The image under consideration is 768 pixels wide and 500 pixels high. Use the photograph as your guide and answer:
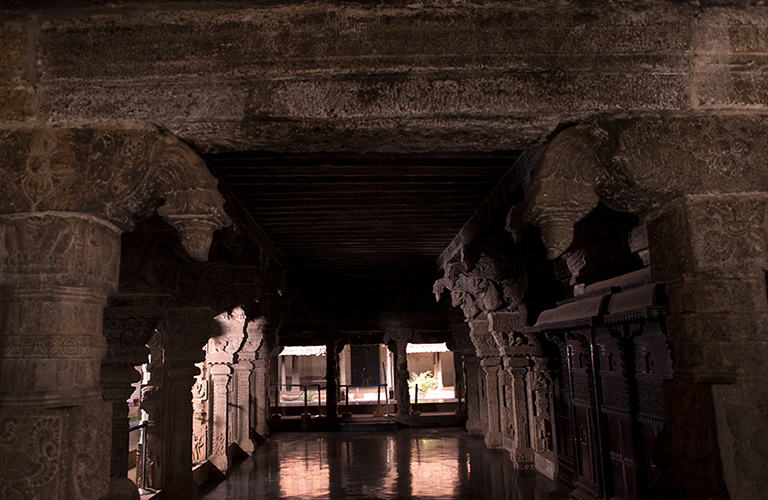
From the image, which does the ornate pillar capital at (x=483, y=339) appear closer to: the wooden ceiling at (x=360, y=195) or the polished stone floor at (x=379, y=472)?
the wooden ceiling at (x=360, y=195)

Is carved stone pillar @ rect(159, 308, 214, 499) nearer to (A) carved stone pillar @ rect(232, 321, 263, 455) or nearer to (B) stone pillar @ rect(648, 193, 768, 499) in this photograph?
(A) carved stone pillar @ rect(232, 321, 263, 455)

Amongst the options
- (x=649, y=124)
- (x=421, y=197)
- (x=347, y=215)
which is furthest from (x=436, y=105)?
(x=347, y=215)

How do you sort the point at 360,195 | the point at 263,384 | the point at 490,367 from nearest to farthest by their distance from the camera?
the point at 360,195
the point at 490,367
the point at 263,384

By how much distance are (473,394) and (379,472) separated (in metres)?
3.98

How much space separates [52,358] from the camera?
→ 2.15 meters

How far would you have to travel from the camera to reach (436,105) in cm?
235

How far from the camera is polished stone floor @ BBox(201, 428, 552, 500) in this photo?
6020 mm

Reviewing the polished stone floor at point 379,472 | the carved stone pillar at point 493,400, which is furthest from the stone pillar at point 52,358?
the carved stone pillar at point 493,400

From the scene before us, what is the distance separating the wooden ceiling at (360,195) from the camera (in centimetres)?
399

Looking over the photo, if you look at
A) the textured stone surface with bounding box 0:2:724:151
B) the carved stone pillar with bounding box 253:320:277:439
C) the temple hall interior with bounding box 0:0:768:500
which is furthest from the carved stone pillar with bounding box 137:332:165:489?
the textured stone surface with bounding box 0:2:724:151

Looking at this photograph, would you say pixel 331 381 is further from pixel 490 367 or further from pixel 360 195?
pixel 360 195

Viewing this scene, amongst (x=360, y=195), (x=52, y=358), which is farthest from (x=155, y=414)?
(x=52, y=358)

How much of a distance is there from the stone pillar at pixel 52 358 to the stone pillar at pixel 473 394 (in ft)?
28.7

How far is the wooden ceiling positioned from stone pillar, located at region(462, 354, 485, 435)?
12.0 feet
